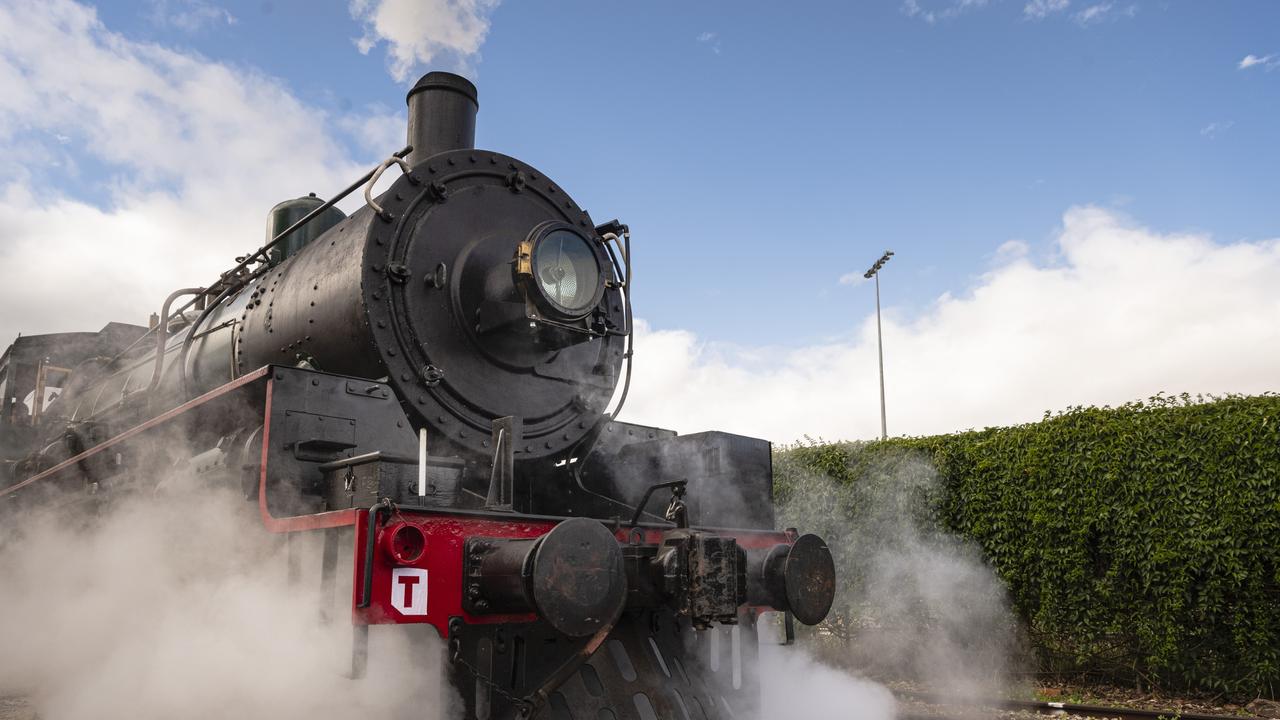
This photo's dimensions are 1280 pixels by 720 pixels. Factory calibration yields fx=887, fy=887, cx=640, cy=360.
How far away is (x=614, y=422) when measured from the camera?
4297mm

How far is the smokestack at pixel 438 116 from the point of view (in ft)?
13.9

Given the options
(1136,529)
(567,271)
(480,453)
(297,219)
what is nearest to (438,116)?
(567,271)

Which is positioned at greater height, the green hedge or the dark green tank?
the dark green tank

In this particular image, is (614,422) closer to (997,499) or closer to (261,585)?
(261,585)

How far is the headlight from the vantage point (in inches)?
140

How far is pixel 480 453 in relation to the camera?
11.8 ft

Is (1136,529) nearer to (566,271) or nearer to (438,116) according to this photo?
(566,271)

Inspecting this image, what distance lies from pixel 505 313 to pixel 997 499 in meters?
4.58

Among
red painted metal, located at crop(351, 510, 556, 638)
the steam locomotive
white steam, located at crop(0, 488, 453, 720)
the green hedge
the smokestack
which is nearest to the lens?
red painted metal, located at crop(351, 510, 556, 638)

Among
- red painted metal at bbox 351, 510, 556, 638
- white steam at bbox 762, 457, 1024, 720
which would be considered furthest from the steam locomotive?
white steam at bbox 762, 457, 1024, 720

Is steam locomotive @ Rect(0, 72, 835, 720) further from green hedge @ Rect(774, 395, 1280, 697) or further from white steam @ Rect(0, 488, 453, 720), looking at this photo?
green hedge @ Rect(774, 395, 1280, 697)

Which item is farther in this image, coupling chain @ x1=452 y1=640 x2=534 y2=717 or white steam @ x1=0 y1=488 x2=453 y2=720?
white steam @ x1=0 y1=488 x2=453 y2=720

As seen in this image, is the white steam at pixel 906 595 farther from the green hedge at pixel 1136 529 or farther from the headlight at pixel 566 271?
the headlight at pixel 566 271

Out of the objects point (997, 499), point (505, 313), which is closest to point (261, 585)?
point (505, 313)
